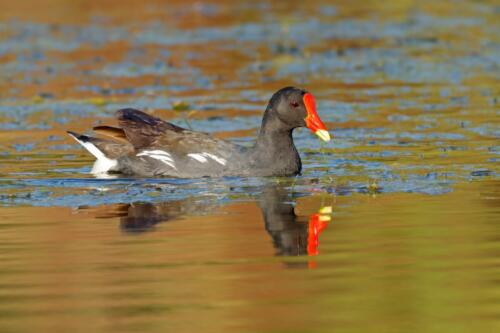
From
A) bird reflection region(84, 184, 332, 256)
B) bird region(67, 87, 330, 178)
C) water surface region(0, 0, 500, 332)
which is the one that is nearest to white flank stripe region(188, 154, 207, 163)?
bird region(67, 87, 330, 178)

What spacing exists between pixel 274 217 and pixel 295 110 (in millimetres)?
2258

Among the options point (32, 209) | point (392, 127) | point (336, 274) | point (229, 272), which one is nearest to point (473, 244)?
point (336, 274)

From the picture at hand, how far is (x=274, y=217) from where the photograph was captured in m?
8.94

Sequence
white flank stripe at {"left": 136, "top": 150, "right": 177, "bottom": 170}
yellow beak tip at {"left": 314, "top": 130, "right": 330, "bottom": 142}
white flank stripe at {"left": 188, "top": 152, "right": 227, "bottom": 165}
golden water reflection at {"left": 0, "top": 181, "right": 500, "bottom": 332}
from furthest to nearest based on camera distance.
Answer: white flank stripe at {"left": 136, "top": 150, "right": 177, "bottom": 170}, white flank stripe at {"left": 188, "top": 152, "right": 227, "bottom": 165}, yellow beak tip at {"left": 314, "top": 130, "right": 330, "bottom": 142}, golden water reflection at {"left": 0, "top": 181, "right": 500, "bottom": 332}

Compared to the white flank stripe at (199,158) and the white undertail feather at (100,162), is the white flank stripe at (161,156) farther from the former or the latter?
the white undertail feather at (100,162)

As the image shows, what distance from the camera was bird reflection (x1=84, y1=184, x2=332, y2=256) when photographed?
7996 millimetres

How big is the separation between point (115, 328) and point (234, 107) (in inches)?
371

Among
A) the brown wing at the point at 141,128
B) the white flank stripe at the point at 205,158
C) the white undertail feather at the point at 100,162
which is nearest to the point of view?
the white flank stripe at the point at 205,158

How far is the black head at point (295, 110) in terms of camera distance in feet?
35.9

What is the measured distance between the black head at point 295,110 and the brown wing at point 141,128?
3.03 ft

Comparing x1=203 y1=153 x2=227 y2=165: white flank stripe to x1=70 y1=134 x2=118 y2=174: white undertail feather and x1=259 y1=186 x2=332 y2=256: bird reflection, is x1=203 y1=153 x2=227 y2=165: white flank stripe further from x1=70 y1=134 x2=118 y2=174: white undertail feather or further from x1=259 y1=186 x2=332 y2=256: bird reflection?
x1=70 y1=134 x2=118 y2=174: white undertail feather

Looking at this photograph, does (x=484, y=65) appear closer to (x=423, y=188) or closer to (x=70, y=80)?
(x=70, y=80)

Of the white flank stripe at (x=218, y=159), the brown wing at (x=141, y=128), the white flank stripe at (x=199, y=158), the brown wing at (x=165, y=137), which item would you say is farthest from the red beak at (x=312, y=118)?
the brown wing at (x=141, y=128)

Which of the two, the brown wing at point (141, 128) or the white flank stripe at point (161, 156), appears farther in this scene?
the brown wing at point (141, 128)
